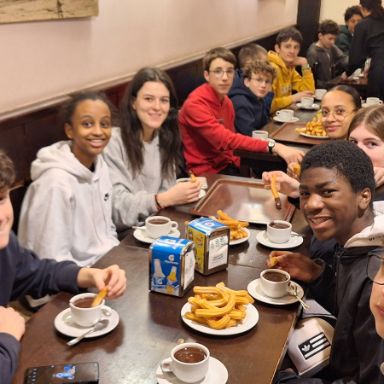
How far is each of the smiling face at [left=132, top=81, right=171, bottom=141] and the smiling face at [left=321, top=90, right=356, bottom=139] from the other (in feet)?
3.03

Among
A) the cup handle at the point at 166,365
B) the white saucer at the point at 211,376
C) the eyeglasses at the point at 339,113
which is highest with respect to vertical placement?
the eyeglasses at the point at 339,113

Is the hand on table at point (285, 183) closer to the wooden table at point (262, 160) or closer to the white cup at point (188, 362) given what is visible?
the wooden table at point (262, 160)

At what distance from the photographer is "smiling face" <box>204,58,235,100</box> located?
3555mm

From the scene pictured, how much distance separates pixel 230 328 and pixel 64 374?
441 millimetres

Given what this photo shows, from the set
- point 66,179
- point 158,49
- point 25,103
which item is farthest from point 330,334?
point 158,49

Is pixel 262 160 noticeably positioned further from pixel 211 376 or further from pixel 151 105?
pixel 211 376

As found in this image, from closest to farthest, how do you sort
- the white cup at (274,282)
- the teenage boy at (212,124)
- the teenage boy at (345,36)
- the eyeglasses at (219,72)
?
the white cup at (274,282)
the teenage boy at (212,124)
the eyeglasses at (219,72)
the teenage boy at (345,36)

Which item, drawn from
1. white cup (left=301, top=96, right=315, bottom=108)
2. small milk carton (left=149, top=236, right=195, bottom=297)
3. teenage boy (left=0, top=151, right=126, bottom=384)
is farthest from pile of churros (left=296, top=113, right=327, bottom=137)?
teenage boy (left=0, top=151, right=126, bottom=384)

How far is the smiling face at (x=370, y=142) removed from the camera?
2184mm

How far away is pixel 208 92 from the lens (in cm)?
354

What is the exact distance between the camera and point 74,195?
214 centimetres

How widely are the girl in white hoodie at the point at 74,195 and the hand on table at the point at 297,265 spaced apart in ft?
2.57

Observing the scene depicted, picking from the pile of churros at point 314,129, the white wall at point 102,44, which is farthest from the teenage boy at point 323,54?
the pile of churros at point 314,129

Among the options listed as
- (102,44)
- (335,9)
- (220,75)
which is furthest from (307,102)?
(335,9)
